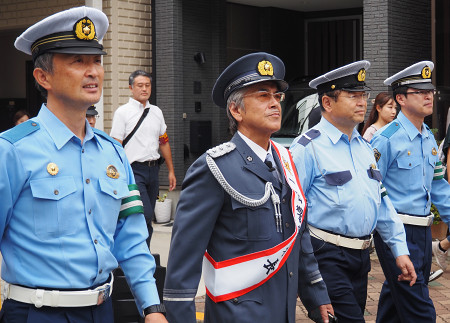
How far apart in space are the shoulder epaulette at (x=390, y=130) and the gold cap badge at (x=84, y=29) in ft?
9.86

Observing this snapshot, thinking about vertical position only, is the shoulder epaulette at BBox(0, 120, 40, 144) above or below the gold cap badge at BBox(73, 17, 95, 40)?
below

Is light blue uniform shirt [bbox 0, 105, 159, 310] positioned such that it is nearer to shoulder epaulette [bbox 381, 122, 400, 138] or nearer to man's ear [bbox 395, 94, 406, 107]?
shoulder epaulette [bbox 381, 122, 400, 138]

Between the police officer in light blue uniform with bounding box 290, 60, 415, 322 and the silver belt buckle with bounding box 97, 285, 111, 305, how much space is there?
72.4 inches

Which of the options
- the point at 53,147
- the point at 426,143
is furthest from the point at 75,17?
the point at 426,143

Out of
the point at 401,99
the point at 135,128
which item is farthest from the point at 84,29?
the point at 135,128

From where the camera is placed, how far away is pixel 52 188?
10.4 feet

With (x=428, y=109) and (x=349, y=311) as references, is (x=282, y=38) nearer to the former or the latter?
(x=428, y=109)

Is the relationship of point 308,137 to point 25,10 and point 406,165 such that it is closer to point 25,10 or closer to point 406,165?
point 406,165

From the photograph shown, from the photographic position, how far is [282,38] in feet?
67.2

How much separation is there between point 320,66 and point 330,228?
17.1 metres

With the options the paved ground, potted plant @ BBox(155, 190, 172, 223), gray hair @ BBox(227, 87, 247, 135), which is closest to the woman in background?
the paved ground

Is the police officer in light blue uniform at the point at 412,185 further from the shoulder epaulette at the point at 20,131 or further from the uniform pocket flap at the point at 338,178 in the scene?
the shoulder epaulette at the point at 20,131

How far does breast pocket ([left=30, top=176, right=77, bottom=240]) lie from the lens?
10.3 feet

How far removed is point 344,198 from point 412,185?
3.63ft
